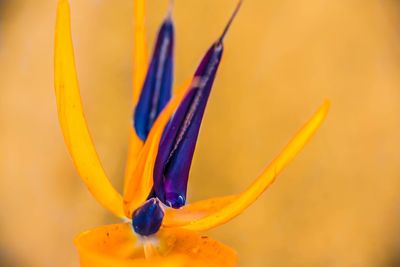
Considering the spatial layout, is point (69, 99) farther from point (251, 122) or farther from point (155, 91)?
point (251, 122)

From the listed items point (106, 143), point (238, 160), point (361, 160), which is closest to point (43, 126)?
point (106, 143)

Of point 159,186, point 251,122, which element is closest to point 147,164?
point 159,186

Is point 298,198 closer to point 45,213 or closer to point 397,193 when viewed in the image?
point 397,193

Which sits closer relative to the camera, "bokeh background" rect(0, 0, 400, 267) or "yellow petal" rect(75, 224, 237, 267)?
"yellow petal" rect(75, 224, 237, 267)

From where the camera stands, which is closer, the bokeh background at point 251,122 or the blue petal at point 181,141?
the blue petal at point 181,141

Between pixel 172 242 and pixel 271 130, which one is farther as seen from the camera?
pixel 271 130

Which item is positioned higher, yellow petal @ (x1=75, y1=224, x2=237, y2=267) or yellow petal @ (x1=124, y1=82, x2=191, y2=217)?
yellow petal @ (x1=124, y1=82, x2=191, y2=217)
